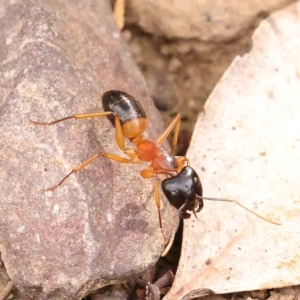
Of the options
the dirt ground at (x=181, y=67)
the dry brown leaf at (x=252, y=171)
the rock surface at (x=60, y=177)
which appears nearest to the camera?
the rock surface at (x=60, y=177)

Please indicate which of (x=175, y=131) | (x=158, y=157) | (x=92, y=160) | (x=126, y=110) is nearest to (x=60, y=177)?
(x=92, y=160)

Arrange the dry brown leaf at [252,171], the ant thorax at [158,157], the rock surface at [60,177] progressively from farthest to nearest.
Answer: the ant thorax at [158,157]
the dry brown leaf at [252,171]
the rock surface at [60,177]

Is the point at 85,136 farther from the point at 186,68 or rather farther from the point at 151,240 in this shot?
the point at 186,68

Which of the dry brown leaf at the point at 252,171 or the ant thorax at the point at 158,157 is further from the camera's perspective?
the ant thorax at the point at 158,157

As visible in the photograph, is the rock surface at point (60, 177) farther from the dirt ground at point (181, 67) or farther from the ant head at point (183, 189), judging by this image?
the dirt ground at point (181, 67)

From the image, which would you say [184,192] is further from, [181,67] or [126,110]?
[181,67]

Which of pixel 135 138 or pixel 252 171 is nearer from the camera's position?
pixel 252 171

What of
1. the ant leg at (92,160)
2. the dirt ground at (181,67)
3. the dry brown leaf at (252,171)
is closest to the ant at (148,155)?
the ant leg at (92,160)
